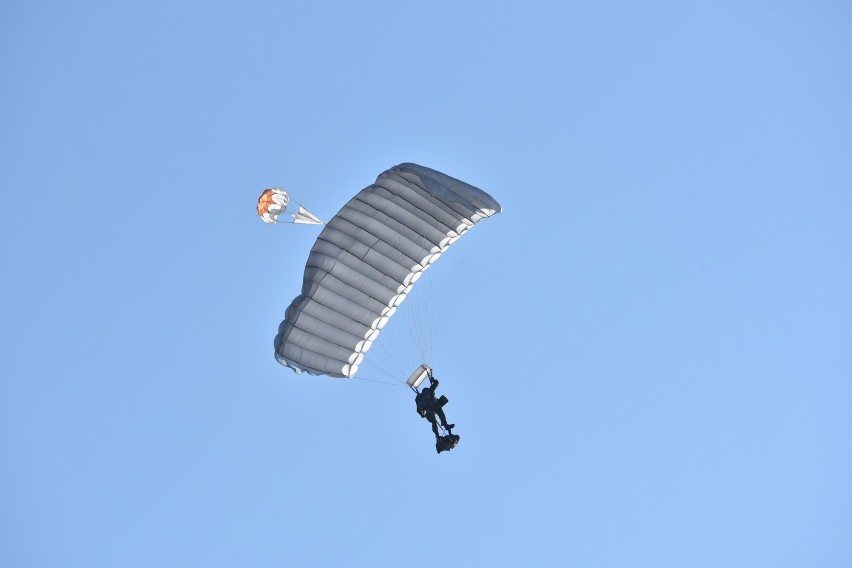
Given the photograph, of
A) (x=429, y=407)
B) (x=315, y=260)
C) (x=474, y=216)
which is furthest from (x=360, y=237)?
(x=429, y=407)

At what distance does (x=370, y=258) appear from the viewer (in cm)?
2505

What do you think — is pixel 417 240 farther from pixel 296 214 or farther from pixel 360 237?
pixel 296 214

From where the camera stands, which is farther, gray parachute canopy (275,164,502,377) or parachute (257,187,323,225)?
parachute (257,187,323,225)

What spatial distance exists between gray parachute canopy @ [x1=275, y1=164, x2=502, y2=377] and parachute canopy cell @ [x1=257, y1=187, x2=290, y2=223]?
5.62 ft

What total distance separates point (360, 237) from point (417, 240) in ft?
4.56

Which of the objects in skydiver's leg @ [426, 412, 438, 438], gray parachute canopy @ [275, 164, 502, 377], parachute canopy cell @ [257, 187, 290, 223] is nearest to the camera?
gray parachute canopy @ [275, 164, 502, 377]

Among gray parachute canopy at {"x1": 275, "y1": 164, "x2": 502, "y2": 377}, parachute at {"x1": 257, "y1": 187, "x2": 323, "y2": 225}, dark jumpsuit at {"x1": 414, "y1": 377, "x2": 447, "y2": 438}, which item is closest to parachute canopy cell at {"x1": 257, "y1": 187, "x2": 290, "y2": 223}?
parachute at {"x1": 257, "y1": 187, "x2": 323, "y2": 225}

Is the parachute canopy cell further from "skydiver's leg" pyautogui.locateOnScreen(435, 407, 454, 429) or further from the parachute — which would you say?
"skydiver's leg" pyautogui.locateOnScreen(435, 407, 454, 429)

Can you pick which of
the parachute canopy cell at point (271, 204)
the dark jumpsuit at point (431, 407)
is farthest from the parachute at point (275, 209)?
the dark jumpsuit at point (431, 407)

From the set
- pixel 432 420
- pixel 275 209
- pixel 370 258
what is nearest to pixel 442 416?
Result: pixel 432 420

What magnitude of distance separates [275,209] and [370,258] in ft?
9.50

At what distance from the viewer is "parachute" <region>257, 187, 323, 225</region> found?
2594 centimetres

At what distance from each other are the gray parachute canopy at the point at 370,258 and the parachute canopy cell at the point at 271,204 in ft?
5.62

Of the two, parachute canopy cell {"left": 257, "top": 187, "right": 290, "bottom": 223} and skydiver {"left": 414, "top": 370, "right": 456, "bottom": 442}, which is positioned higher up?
parachute canopy cell {"left": 257, "top": 187, "right": 290, "bottom": 223}
